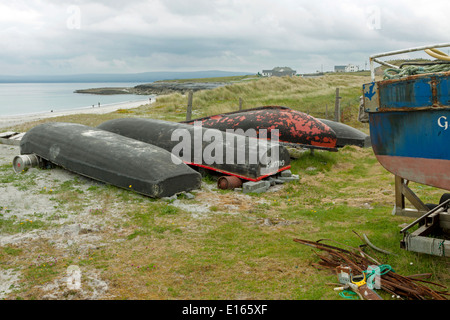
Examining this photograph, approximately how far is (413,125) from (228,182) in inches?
208

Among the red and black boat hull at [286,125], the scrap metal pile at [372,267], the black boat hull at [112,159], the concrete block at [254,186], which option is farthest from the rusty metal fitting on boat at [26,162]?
the scrap metal pile at [372,267]

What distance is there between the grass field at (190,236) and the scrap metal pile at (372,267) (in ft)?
0.45

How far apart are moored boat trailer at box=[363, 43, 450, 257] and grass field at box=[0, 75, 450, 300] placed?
49 centimetres

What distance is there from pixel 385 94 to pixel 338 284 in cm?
258

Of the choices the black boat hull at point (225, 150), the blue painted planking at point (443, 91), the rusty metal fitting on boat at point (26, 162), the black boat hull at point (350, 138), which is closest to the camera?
the blue painted planking at point (443, 91)

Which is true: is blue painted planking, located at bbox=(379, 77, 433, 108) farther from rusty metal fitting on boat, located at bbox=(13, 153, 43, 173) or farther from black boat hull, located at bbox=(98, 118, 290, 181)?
rusty metal fitting on boat, located at bbox=(13, 153, 43, 173)

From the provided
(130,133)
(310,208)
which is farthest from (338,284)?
(130,133)

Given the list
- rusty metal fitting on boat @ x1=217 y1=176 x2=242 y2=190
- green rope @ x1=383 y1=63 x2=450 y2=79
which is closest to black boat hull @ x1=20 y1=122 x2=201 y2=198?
rusty metal fitting on boat @ x1=217 y1=176 x2=242 y2=190

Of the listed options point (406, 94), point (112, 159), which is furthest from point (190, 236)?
point (406, 94)

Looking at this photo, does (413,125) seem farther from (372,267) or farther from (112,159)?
(112,159)

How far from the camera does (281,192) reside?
977cm

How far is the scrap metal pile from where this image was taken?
4445mm

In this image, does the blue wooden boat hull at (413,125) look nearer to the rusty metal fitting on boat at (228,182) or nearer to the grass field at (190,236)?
the grass field at (190,236)

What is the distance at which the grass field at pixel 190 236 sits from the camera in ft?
16.3
